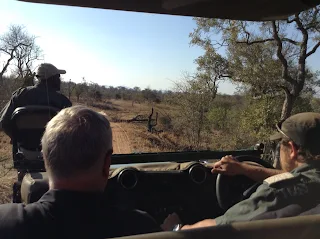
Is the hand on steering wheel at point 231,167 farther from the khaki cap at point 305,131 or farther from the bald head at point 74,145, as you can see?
the bald head at point 74,145

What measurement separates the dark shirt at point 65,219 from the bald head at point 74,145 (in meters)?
0.08

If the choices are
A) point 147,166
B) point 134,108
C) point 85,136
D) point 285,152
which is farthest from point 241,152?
point 134,108

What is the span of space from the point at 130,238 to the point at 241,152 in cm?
214

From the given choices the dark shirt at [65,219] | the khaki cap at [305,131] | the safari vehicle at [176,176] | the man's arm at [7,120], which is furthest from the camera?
the man's arm at [7,120]

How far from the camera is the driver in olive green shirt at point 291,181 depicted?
1664mm

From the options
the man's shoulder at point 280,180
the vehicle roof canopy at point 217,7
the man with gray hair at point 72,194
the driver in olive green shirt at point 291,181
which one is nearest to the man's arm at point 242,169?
the driver in olive green shirt at point 291,181

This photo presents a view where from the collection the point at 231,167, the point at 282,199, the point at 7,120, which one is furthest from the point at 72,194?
the point at 7,120

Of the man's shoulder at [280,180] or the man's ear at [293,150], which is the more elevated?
the man's ear at [293,150]

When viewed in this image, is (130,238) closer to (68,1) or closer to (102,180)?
(102,180)

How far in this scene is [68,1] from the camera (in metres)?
1.71

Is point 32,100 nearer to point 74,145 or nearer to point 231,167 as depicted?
point 231,167

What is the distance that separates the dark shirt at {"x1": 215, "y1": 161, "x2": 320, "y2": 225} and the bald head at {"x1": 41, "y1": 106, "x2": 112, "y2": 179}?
2.37 ft

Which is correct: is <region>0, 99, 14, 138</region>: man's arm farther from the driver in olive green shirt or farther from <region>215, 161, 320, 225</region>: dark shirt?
<region>215, 161, 320, 225</region>: dark shirt

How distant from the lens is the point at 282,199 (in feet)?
5.49
